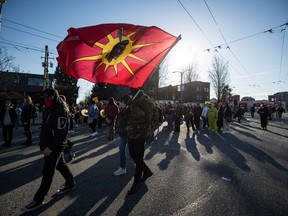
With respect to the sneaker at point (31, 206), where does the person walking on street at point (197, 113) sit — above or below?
above

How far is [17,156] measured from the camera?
21.9ft

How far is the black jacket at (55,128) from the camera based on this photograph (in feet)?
11.3

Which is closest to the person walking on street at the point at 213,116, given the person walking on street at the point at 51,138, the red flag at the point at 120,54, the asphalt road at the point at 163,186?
the asphalt road at the point at 163,186

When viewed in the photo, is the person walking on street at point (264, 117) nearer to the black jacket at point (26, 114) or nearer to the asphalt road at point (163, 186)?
the asphalt road at point (163, 186)

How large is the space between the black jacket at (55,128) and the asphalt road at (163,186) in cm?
95

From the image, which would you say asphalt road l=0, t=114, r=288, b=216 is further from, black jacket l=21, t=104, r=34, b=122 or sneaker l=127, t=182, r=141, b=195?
black jacket l=21, t=104, r=34, b=122

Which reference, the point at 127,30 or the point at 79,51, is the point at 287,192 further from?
the point at 79,51

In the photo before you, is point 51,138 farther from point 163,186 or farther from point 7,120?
point 7,120

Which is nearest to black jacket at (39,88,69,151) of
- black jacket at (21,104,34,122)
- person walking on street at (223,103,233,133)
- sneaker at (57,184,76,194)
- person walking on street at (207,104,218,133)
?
sneaker at (57,184,76,194)

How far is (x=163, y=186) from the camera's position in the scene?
441 cm

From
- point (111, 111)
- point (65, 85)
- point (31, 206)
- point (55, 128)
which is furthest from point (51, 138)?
point (65, 85)

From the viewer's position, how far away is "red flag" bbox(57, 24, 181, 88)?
191 inches

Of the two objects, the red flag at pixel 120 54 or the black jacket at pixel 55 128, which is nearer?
the black jacket at pixel 55 128

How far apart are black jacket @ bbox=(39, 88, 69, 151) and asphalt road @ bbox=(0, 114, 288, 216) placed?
95 cm
